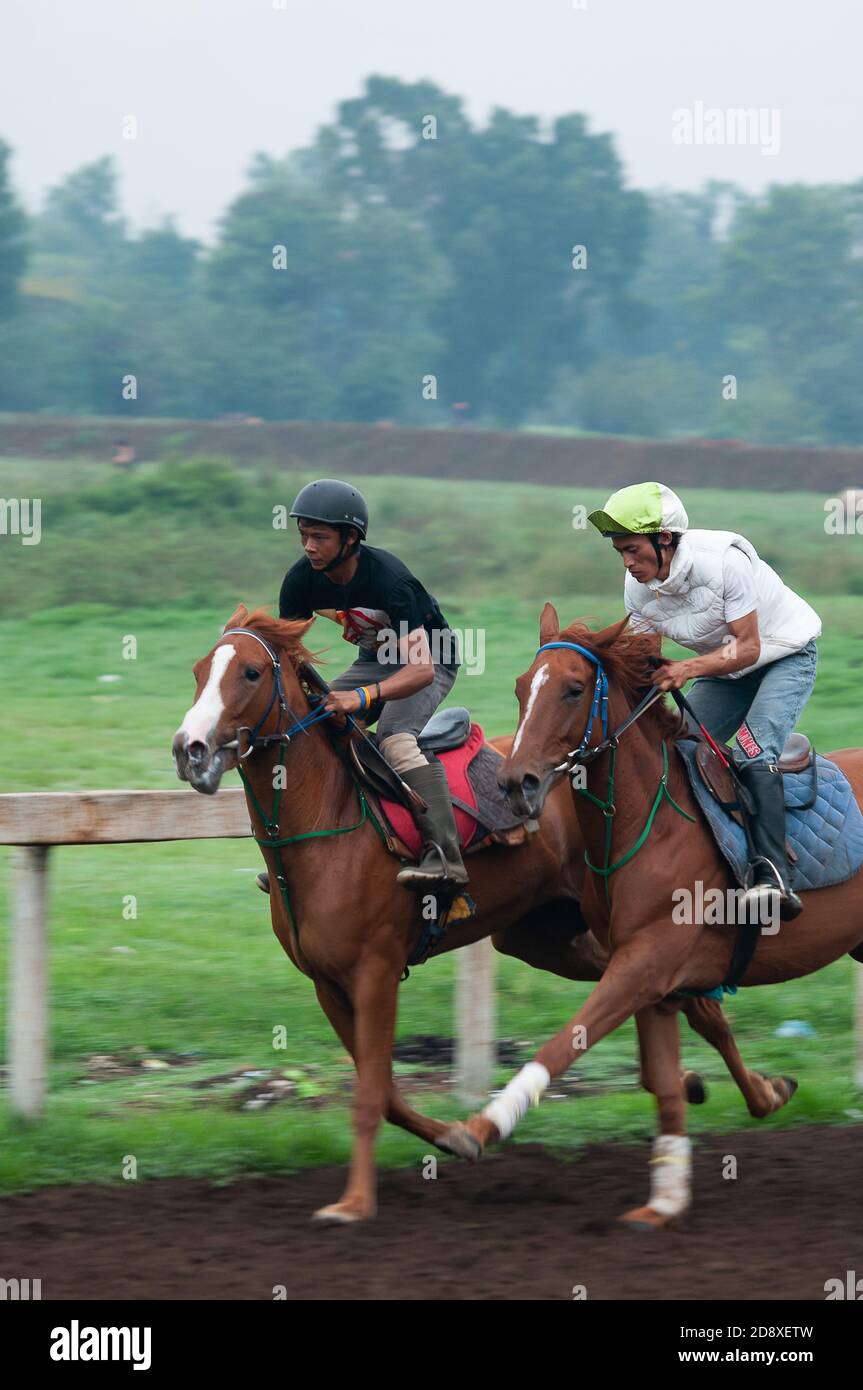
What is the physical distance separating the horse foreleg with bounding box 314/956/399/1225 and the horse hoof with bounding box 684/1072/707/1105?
1.34 m

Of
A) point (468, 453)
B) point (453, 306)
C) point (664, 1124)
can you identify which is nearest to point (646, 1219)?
point (664, 1124)

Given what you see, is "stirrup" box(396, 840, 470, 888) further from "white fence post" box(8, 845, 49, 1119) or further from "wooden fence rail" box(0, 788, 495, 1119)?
"white fence post" box(8, 845, 49, 1119)

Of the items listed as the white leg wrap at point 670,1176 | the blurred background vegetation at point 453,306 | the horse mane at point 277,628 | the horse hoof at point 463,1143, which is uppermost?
the blurred background vegetation at point 453,306

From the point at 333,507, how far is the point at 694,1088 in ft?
8.72

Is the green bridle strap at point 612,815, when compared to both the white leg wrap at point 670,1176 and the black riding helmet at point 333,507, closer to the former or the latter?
the white leg wrap at point 670,1176

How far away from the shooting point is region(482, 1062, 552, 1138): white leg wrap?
5363 mm

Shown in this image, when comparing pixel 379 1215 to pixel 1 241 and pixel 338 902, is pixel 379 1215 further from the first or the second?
pixel 1 241

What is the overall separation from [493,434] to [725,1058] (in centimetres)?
3495

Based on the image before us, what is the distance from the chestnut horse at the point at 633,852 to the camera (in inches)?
224

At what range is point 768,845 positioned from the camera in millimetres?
6168

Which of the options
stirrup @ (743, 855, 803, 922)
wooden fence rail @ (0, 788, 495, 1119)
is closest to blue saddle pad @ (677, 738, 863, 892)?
stirrup @ (743, 855, 803, 922)

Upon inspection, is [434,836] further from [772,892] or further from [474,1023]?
[474,1023]

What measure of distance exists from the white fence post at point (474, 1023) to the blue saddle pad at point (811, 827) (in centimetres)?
141

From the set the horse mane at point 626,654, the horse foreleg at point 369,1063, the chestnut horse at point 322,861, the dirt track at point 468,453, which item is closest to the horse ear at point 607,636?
the horse mane at point 626,654
